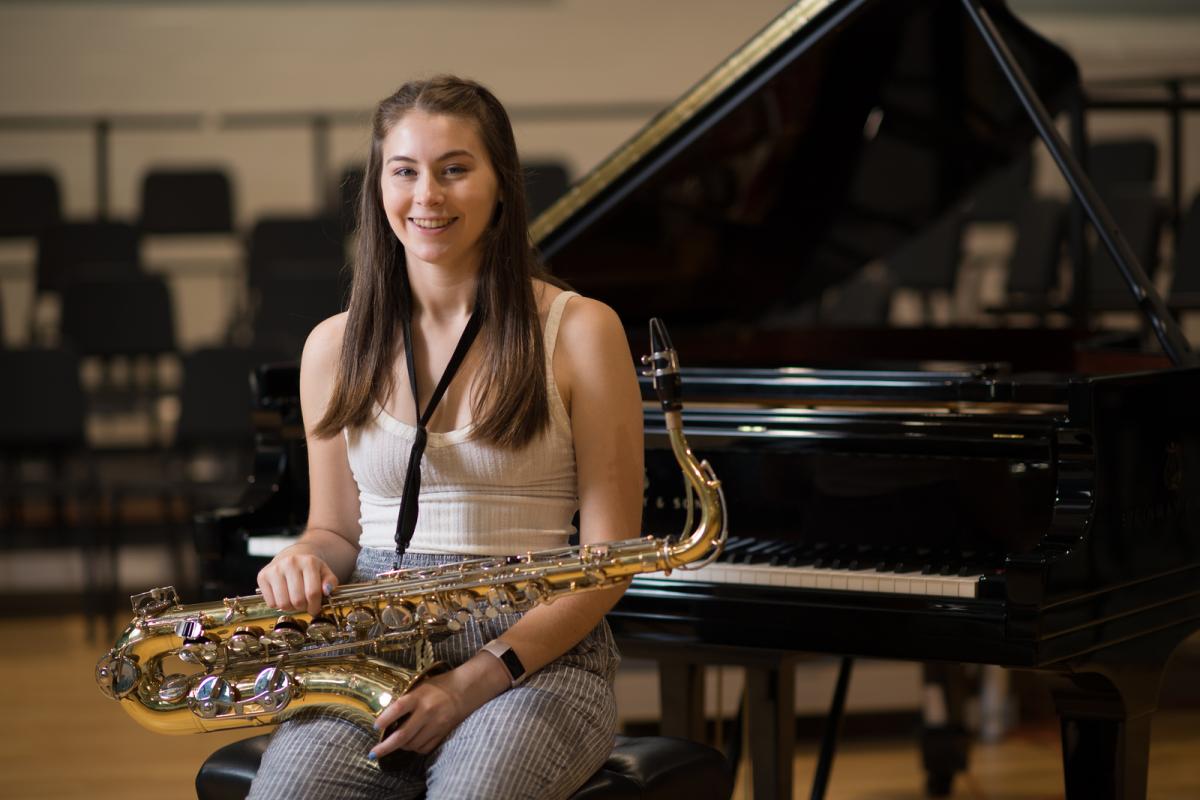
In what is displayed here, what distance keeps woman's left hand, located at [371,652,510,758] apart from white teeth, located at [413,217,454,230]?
1.75 ft

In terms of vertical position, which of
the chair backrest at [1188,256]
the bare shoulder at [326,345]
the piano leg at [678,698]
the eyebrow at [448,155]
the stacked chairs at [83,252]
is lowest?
the piano leg at [678,698]

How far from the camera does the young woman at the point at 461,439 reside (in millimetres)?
1734

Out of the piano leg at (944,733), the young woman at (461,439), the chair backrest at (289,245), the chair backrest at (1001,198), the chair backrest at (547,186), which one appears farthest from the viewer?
the chair backrest at (1001,198)

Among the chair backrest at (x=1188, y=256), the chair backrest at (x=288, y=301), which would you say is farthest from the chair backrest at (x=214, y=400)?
the chair backrest at (x=1188, y=256)

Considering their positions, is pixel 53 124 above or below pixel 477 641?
above

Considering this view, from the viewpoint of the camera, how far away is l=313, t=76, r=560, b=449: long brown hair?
1855 mm

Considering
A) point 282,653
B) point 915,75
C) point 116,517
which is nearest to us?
point 282,653

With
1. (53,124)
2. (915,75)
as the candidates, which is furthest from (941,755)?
(53,124)

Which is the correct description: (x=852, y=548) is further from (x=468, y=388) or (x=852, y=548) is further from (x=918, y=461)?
(x=468, y=388)

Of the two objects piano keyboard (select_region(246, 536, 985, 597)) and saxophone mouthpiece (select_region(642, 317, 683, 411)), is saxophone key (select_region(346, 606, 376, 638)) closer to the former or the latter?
saxophone mouthpiece (select_region(642, 317, 683, 411))

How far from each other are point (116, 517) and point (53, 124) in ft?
9.53

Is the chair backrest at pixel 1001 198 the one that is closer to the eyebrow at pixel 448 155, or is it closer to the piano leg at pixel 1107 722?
the piano leg at pixel 1107 722

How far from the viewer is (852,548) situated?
240 centimetres

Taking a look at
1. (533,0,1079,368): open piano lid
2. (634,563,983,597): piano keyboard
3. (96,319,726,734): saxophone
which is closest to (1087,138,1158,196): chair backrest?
(533,0,1079,368): open piano lid
